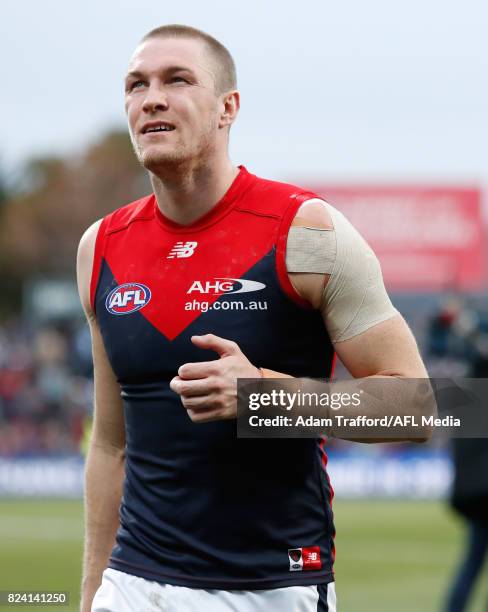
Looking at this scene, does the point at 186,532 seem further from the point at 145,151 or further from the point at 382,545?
the point at 382,545

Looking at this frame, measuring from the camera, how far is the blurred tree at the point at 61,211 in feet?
202

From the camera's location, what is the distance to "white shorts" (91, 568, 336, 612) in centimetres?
370

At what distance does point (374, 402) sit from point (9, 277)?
197 feet

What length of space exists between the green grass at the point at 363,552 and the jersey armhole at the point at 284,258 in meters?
6.41

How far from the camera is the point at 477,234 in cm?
4025

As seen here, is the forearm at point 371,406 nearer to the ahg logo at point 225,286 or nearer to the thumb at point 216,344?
the thumb at point 216,344

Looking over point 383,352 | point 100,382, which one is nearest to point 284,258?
point 383,352

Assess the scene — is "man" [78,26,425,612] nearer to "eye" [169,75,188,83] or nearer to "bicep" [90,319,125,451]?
"eye" [169,75,188,83]

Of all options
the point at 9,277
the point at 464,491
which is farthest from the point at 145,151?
the point at 9,277

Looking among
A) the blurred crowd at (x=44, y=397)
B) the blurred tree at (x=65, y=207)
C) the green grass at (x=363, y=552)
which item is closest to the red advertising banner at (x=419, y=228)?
the blurred crowd at (x=44, y=397)

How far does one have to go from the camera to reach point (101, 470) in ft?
13.9

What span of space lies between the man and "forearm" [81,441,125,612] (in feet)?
0.71

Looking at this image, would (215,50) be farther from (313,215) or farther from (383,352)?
(383,352)

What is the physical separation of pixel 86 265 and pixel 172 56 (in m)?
0.76
